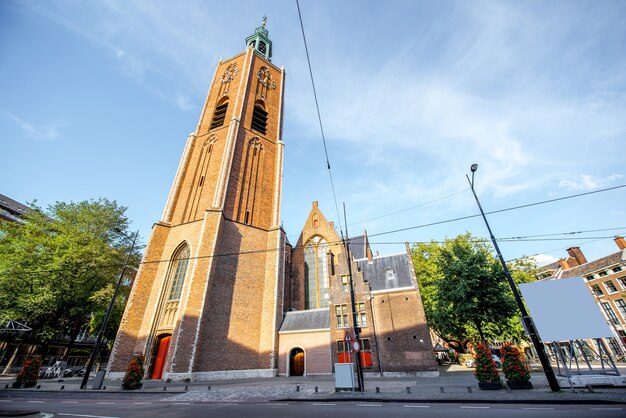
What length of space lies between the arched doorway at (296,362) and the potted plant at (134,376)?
1060cm

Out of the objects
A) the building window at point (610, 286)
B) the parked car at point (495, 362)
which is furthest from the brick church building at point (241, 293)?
the building window at point (610, 286)

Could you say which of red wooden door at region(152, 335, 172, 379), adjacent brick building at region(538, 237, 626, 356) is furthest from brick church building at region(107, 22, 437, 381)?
adjacent brick building at region(538, 237, 626, 356)

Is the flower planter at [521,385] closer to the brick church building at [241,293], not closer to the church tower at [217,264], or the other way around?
the brick church building at [241,293]

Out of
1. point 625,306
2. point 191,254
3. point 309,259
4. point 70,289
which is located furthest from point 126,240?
point 625,306

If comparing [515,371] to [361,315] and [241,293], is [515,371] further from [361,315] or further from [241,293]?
[241,293]

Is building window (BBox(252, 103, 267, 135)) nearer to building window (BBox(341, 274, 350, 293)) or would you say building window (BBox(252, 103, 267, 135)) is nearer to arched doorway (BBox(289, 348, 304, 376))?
building window (BBox(341, 274, 350, 293))

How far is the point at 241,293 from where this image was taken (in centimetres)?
2088

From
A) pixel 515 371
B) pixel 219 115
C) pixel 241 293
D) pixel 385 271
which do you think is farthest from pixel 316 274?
pixel 219 115

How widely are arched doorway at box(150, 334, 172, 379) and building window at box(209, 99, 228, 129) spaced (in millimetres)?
20659

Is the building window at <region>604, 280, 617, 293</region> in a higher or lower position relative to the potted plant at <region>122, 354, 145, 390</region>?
higher

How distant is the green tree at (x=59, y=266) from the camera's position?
19.6 metres

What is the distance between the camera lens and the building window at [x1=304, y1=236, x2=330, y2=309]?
2730cm

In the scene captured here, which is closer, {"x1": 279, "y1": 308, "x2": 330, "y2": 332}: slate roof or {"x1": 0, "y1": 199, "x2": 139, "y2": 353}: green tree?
{"x1": 0, "y1": 199, "x2": 139, "y2": 353}: green tree

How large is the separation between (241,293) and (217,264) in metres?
3.07
